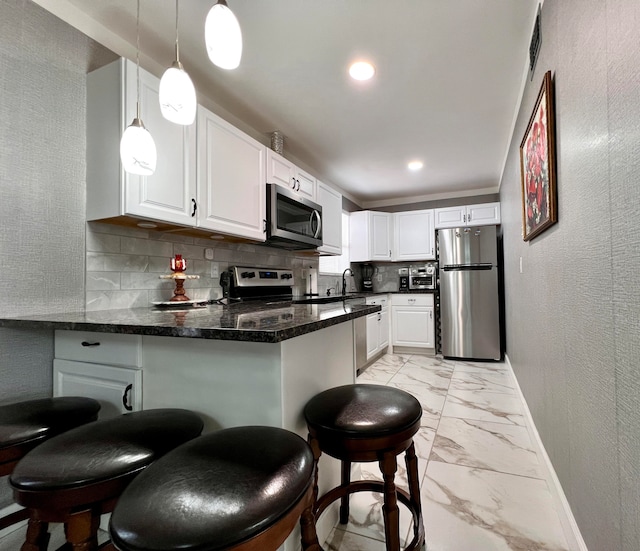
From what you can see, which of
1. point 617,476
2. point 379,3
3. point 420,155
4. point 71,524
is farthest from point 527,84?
point 71,524

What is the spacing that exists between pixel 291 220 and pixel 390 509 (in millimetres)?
2206

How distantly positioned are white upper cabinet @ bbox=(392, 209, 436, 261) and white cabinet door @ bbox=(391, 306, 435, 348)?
2.76ft

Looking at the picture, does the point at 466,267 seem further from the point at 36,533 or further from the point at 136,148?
the point at 36,533

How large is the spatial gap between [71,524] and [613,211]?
1.54m

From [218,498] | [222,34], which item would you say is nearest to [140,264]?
[222,34]

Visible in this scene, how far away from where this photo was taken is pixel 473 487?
1649 mm

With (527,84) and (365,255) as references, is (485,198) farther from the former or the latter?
(527,84)

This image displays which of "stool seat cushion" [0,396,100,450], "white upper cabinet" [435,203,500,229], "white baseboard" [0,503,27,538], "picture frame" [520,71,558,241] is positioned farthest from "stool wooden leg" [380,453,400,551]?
"white upper cabinet" [435,203,500,229]

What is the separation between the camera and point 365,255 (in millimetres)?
4867

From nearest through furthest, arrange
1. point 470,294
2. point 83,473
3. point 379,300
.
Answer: point 83,473 → point 470,294 → point 379,300

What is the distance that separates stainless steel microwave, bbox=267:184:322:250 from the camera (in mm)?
2582

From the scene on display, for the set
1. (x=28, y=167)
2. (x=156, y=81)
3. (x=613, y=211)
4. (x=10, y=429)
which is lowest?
(x=10, y=429)

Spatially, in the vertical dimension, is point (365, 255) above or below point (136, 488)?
above

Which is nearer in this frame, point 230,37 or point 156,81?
point 230,37
